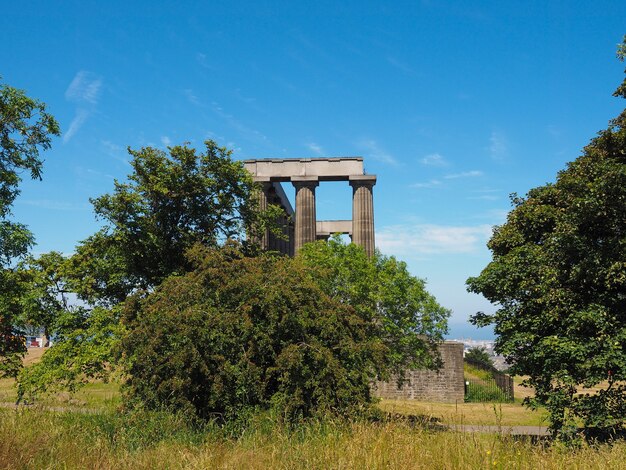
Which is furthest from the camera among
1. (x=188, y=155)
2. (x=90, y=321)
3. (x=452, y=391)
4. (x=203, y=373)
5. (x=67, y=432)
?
(x=452, y=391)

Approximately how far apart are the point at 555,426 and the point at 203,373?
33.3 ft

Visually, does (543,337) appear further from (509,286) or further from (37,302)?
(37,302)

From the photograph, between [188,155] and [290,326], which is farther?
[188,155]

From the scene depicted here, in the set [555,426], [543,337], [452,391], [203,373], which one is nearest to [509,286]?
[543,337]

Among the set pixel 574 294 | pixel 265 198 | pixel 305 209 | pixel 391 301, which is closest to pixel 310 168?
pixel 305 209

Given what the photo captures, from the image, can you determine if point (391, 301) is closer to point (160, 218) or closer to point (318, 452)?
point (160, 218)

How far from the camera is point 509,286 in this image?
17.5 meters

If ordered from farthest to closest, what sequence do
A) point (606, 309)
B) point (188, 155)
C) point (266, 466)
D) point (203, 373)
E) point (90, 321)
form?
1. point (188, 155)
2. point (90, 321)
3. point (606, 309)
4. point (203, 373)
5. point (266, 466)

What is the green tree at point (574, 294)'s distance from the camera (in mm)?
14477

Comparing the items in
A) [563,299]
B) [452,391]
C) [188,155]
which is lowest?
[452,391]

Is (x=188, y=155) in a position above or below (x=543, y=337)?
above

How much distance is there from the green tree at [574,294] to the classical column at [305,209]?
80.3 ft

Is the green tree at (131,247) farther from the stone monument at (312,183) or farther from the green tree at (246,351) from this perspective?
the stone monument at (312,183)

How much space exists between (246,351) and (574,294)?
9477 mm
